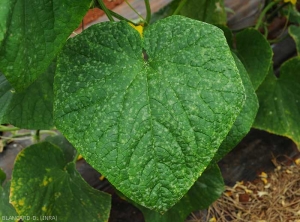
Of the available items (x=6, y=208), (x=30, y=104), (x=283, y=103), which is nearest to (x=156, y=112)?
(x=30, y=104)

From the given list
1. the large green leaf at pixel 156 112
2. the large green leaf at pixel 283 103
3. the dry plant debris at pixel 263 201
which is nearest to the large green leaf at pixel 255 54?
the large green leaf at pixel 283 103

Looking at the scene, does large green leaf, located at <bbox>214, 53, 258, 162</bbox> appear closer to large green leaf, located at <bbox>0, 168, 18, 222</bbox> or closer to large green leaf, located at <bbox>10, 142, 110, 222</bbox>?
large green leaf, located at <bbox>10, 142, 110, 222</bbox>

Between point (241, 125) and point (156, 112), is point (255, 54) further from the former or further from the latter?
point (156, 112)

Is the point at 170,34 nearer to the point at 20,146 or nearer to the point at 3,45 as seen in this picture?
the point at 3,45

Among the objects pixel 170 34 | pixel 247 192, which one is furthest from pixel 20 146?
pixel 170 34

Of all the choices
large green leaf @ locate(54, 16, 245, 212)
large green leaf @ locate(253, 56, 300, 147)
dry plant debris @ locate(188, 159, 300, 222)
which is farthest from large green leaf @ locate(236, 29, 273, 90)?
large green leaf @ locate(54, 16, 245, 212)

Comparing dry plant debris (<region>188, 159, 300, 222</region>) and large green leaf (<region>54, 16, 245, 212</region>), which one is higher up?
large green leaf (<region>54, 16, 245, 212</region>)
